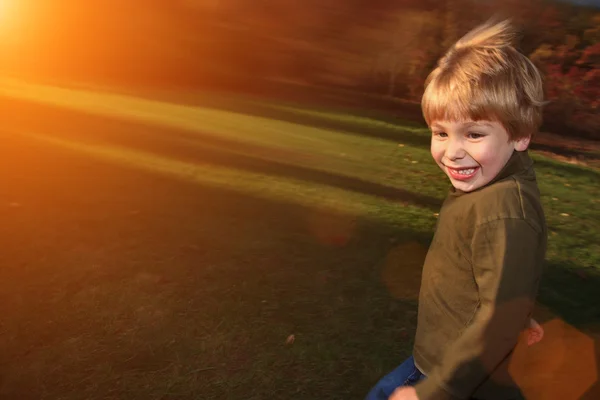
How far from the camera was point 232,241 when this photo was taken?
4848 mm

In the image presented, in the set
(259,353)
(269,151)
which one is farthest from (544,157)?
(259,353)

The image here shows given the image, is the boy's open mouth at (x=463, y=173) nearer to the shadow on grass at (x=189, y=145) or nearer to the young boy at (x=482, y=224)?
the young boy at (x=482, y=224)

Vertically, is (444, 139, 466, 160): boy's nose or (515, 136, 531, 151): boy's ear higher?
(515, 136, 531, 151): boy's ear

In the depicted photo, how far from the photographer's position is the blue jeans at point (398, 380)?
6.11ft

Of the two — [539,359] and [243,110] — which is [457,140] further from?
[243,110]

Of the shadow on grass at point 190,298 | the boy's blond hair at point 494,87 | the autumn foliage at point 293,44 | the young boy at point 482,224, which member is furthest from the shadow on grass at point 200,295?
the autumn foliage at point 293,44

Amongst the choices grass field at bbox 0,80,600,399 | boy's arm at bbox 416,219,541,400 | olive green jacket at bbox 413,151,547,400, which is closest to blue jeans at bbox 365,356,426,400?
olive green jacket at bbox 413,151,547,400

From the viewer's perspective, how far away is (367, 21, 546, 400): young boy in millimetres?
1407

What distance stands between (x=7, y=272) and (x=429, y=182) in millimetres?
5090

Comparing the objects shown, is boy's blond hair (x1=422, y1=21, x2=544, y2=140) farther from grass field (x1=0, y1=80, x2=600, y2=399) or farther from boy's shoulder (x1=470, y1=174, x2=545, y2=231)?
grass field (x1=0, y1=80, x2=600, y2=399)

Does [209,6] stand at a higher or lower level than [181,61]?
higher

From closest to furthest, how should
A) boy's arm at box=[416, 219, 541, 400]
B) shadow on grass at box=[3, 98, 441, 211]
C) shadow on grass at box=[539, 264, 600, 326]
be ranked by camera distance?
boy's arm at box=[416, 219, 541, 400] → shadow on grass at box=[539, 264, 600, 326] → shadow on grass at box=[3, 98, 441, 211]

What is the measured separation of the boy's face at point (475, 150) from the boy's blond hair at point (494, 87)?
20mm

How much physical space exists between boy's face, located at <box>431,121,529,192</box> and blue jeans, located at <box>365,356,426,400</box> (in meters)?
0.62
